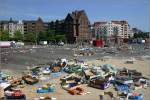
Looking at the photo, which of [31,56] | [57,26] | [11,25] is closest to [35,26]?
[57,26]

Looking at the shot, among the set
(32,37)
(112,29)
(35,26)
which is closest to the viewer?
(32,37)

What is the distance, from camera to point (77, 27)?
11519 cm

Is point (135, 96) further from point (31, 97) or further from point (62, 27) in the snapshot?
point (62, 27)

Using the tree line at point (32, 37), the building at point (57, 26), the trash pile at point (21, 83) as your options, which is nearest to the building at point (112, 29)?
the building at point (57, 26)

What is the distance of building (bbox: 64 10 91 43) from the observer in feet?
371

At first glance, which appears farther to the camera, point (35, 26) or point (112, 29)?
point (112, 29)

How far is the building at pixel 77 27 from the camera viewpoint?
113062 millimetres

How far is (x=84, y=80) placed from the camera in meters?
23.2

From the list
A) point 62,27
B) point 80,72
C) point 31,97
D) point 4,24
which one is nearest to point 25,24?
point 4,24

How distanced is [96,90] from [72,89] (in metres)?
1.74

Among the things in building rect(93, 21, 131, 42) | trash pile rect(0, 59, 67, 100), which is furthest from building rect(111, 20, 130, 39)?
trash pile rect(0, 59, 67, 100)

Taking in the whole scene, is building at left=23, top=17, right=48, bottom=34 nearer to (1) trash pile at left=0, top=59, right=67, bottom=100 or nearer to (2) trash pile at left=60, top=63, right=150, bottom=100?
(1) trash pile at left=0, top=59, right=67, bottom=100

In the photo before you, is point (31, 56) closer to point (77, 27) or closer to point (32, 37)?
point (32, 37)

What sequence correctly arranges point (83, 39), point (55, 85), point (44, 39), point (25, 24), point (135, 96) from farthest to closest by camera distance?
point (25, 24) → point (83, 39) → point (44, 39) → point (55, 85) → point (135, 96)
